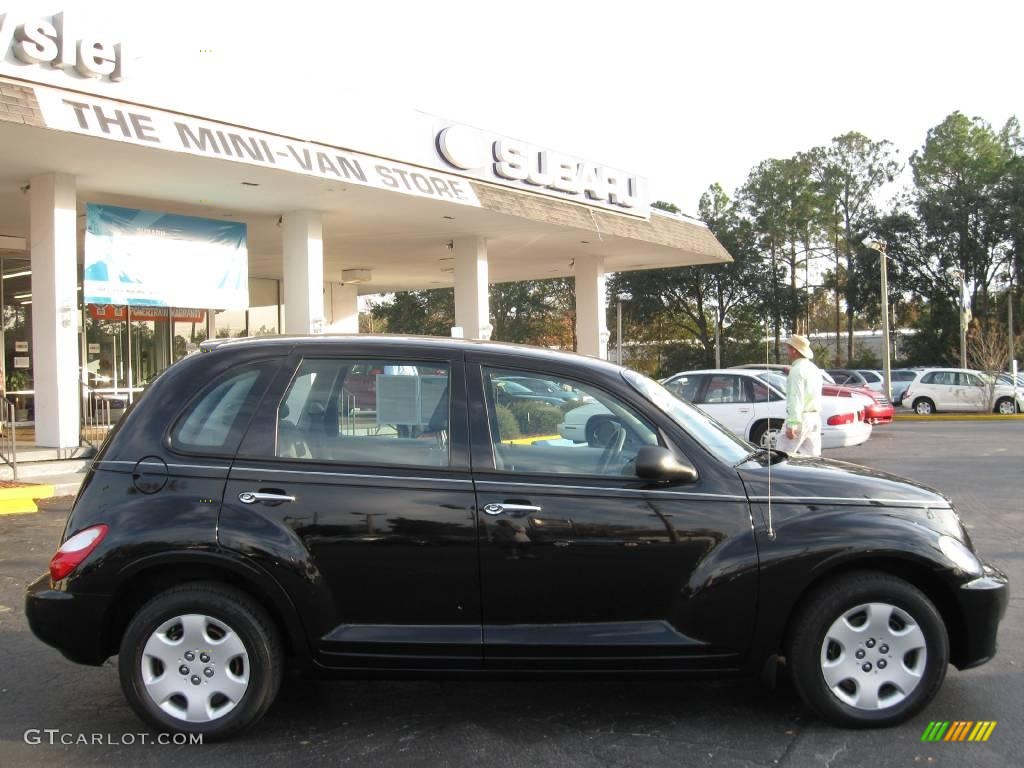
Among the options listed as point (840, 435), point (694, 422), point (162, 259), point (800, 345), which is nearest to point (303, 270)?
point (162, 259)

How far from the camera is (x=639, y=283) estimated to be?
182 ft

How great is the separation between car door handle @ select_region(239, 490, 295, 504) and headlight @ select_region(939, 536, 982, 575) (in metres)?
2.86

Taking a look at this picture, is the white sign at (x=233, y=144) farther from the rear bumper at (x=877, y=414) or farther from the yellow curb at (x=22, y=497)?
the rear bumper at (x=877, y=414)

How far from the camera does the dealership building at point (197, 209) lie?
11.4 metres

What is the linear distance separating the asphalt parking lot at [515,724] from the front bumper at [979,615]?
0.34 metres

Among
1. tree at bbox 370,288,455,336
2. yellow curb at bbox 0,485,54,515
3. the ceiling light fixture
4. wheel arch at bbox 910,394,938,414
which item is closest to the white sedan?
yellow curb at bbox 0,485,54,515

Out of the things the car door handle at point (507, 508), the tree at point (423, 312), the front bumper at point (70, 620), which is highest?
the tree at point (423, 312)

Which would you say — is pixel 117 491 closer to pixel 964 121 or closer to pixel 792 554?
pixel 792 554

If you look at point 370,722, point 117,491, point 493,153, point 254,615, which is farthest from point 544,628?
point 493,153

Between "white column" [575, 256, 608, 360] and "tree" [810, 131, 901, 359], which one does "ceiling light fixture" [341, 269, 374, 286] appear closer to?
"white column" [575, 256, 608, 360]

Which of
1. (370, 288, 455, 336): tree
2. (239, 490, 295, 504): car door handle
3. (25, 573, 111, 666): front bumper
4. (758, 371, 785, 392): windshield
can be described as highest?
(370, 288, 455, 336): tree

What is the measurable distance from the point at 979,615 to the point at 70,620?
157 inches

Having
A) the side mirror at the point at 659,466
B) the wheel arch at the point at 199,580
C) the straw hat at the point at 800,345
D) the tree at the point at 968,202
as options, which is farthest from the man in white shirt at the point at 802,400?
the tree at the point at 968,202

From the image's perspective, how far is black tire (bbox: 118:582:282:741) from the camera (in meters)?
3.83
